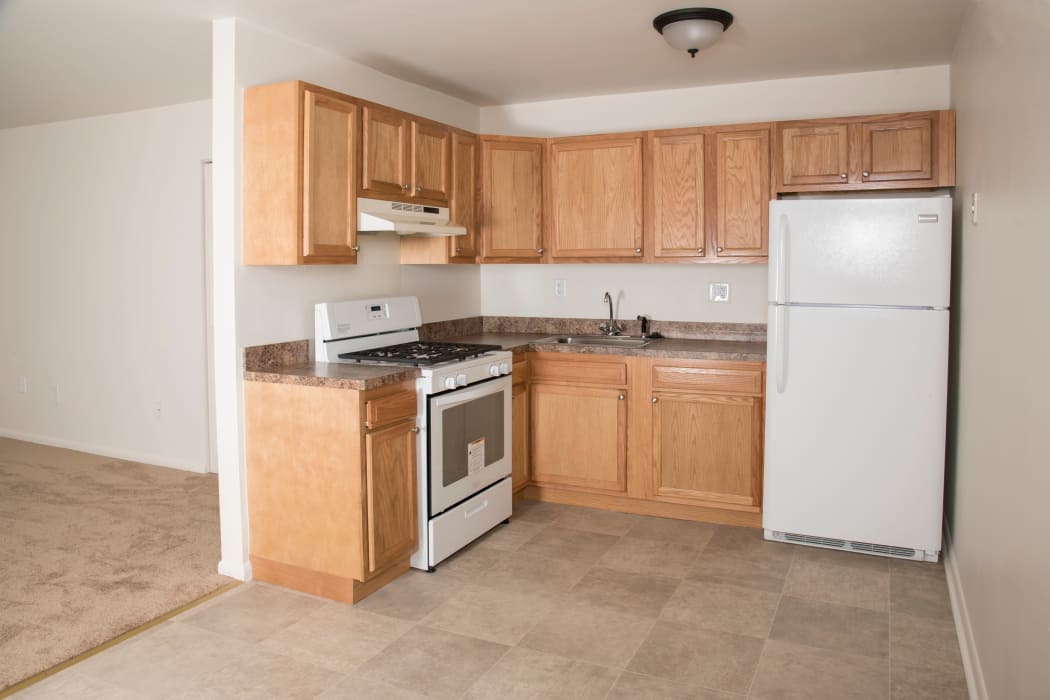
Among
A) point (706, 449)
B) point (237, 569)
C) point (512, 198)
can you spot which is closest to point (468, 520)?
point (237, 569)

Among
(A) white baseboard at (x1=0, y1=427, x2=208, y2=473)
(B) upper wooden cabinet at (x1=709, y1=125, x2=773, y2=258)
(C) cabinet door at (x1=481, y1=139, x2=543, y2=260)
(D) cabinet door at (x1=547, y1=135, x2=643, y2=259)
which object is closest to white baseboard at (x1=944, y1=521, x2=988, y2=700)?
(B) upper wooden cabinet at (x1=709, y1=125, x2=773, y2=258)

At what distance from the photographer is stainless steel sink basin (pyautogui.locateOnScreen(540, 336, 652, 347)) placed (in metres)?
4.34

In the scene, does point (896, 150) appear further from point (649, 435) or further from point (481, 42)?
point (481, 42)

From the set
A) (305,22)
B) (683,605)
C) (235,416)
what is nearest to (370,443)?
(235,416)

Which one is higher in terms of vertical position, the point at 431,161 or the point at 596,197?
the point at 431,161

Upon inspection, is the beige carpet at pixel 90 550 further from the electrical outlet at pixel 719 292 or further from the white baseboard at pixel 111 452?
the electrical outlet at pixel 719 292

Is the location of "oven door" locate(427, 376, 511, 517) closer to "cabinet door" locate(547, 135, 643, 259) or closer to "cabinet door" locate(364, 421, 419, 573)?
"cabinet door" locate(364, 421, 419, 573)

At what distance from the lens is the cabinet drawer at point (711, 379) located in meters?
3.87

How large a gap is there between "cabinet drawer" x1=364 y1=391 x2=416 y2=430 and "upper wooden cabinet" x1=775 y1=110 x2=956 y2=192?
7.00 ft

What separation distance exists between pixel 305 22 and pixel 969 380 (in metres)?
2.95

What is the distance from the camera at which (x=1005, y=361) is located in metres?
2.20

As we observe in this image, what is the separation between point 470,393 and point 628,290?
1499mm

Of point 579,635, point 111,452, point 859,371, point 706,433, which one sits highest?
point 859,371

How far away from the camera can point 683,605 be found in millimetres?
3086
